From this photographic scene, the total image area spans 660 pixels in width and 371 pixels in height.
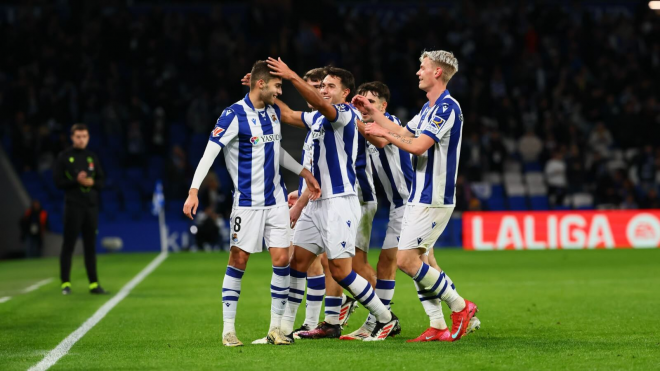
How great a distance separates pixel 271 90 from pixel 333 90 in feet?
1.91

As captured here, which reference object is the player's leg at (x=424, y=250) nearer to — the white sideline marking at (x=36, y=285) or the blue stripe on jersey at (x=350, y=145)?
the blue stripe on jersey at (x=350, y=145)

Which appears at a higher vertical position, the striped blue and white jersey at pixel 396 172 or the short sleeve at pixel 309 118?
A: the short sleeve at pixel 309 118

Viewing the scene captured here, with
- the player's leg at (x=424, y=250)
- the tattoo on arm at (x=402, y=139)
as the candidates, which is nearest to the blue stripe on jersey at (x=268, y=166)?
the tattoo on arm at (x=402, y=139)

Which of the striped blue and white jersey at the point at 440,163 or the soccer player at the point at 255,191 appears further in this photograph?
the striped blue and white jersey at the point at 440,163

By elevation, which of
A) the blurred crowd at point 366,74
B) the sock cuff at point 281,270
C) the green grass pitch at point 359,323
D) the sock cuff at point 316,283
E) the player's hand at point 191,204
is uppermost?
the blurred crowd at point 366,74

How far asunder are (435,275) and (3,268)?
1400 cm

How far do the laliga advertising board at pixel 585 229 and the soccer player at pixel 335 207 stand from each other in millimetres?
15121

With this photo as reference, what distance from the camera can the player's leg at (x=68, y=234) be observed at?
12508 mm

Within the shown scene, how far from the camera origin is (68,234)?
498 inches

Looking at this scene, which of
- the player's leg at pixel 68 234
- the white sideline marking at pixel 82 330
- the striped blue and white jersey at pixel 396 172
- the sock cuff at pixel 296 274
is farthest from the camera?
the player's leg at pixel 68 234

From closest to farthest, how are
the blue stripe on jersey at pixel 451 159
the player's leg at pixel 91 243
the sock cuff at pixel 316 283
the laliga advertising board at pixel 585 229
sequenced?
the blue stripe on jersey at pixel 451 159
the sock cuff at pixel 316 283
the player's leg at pixel 91 243
the laliga advertising board at pixel 585 229

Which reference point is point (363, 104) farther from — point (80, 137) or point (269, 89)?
point (80, 137)

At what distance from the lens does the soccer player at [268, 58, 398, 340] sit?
24.7ft

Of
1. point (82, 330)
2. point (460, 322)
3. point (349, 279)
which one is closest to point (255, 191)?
point (349, 279)
